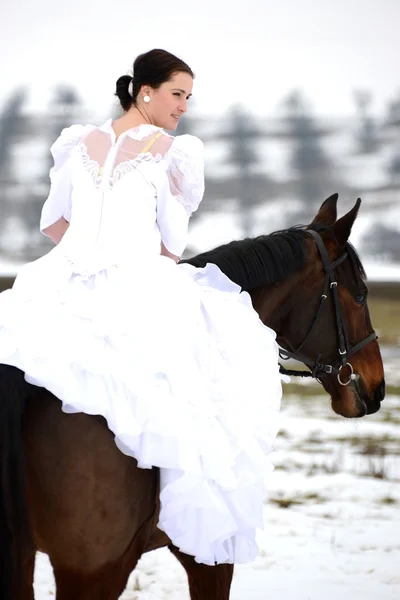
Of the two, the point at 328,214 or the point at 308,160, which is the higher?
the point at 328,214

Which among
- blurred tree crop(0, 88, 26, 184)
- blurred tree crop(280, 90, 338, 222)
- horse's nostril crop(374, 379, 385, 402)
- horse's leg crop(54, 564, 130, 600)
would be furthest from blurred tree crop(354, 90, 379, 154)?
horse's leg crop(54, 564, 130, 600)

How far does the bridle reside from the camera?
9.08 feet

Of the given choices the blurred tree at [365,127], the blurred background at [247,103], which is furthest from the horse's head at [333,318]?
the blurred tree at [365,127]

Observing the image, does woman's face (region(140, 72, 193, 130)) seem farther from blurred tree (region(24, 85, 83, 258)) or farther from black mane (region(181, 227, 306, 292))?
blurred tree (region(24, 85, 83, 258))

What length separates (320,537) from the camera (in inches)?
195

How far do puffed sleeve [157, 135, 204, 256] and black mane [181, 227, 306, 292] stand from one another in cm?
25

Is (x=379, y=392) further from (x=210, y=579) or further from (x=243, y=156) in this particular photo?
(x=243, y=156)

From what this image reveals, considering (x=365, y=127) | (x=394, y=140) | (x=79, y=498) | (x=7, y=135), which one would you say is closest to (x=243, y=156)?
(x=394, y=140)

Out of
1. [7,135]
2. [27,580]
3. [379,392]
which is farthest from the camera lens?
[7,135]

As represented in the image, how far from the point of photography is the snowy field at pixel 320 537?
4051mm

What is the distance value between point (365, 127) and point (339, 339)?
61462 millimetres

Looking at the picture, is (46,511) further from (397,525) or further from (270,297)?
(397,525)

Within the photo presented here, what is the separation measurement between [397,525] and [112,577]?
12.3ft

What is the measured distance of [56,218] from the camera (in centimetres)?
251
